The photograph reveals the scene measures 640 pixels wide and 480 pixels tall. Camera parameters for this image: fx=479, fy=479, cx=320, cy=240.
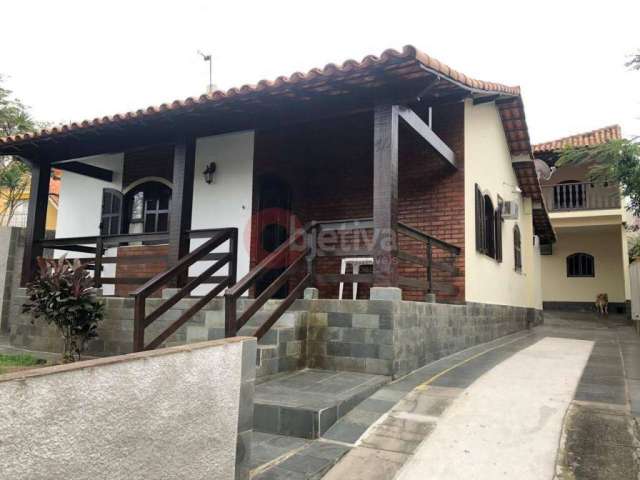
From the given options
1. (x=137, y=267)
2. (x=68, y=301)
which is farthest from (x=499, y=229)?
(x=68, y=301)

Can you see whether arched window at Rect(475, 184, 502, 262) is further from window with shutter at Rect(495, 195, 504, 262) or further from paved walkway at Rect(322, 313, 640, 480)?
paved walkway at Rect(322, 313, 640, 480)

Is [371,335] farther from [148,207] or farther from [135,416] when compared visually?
[148,207]

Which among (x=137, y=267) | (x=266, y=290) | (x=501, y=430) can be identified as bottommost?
(x=501, y=430)

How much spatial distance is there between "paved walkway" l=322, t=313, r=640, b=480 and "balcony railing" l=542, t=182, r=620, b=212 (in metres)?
13.7

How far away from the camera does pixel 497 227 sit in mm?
10133

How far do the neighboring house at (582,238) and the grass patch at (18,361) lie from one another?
1654cm

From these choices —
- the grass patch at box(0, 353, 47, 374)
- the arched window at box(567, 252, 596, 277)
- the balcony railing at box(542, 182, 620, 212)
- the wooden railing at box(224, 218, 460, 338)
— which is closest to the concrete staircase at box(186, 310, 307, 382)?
the wooden railing at box(224, 218, 460, 338)

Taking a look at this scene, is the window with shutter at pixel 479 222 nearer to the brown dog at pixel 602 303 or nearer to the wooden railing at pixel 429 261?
the wooden railing at pixel 429 261

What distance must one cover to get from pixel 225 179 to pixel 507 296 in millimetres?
6932

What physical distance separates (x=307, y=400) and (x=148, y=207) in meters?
5.86

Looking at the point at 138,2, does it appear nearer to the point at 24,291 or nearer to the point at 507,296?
the point at 24,291

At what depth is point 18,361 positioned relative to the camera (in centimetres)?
627

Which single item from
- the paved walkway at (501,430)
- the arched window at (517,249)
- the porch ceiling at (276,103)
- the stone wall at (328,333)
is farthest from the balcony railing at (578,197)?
the paved walkway at (501,430)

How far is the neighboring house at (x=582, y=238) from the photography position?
17.6 meters
